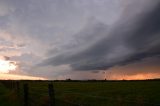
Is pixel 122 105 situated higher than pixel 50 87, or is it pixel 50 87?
pixel 50 87

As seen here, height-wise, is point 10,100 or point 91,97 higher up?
point 91,97

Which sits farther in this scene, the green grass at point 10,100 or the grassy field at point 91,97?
the green grass at point 10,100

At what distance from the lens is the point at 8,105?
22.4 meters

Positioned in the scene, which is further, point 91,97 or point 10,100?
point 10,100

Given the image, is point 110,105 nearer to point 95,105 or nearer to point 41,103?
point 95,105

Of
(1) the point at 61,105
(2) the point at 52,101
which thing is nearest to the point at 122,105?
(2) the point at 52,101

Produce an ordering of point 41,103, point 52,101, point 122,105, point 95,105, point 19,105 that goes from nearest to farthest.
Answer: point 52,101
point 122,105
point 41,103
point 95,105
point 19,105

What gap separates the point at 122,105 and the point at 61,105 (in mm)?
5296

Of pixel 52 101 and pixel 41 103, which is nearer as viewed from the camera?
pixel 52 101

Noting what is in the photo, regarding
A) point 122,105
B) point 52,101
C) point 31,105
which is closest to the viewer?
point 52,101

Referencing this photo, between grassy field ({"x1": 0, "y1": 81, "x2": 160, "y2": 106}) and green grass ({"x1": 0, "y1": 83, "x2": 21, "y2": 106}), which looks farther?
green grass ({"x1": 0, "y1": 83, "x2": 21, "y2": 106})

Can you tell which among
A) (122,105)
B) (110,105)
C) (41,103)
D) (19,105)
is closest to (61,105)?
(41,103)

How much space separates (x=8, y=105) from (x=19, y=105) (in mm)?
1139

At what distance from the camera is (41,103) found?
16.0 m
